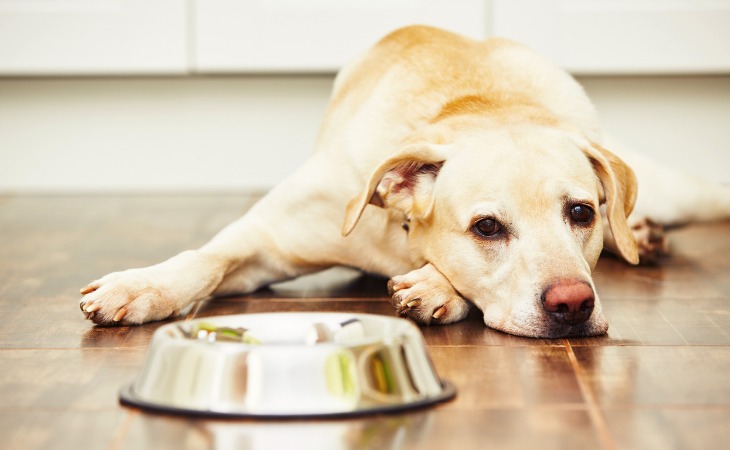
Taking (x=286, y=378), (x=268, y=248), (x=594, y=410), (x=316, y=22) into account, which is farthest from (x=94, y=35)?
(x=594, y=410)

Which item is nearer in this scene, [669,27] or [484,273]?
[484,273]

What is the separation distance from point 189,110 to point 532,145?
2.19m

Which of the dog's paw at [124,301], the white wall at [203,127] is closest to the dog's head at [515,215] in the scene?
the dog's paw at [124,301]

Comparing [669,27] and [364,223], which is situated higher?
[669,27]

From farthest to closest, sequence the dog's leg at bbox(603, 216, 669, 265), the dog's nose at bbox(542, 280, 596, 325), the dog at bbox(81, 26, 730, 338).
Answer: the dog's leg at bbox(603, 216, 669, 265)
the dog at bbox(81, 26, 730, 338)
the dog's nose at bbox(542, 280, 596, 325)

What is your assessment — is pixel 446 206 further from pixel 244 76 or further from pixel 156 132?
pixel 156 132

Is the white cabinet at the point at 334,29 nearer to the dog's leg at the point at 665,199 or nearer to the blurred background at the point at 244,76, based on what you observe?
the blurred background at the point at 244,76

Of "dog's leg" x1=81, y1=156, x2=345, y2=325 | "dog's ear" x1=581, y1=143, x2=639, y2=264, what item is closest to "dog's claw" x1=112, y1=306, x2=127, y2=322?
"dog's leg" x1=81, y1=156, x2=345, y2=325

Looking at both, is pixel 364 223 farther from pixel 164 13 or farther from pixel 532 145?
pixel 164 13

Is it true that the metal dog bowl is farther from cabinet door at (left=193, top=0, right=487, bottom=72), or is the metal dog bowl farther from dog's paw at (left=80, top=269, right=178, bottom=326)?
cabinet door at (left=193, top=0, right=487, bottom=72)

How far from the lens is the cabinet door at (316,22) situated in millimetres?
3740

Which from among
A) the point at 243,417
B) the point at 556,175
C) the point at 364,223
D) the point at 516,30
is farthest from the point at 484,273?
the point at 516,30

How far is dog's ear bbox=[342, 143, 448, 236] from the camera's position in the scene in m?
2.03

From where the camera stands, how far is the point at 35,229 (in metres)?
3.20
